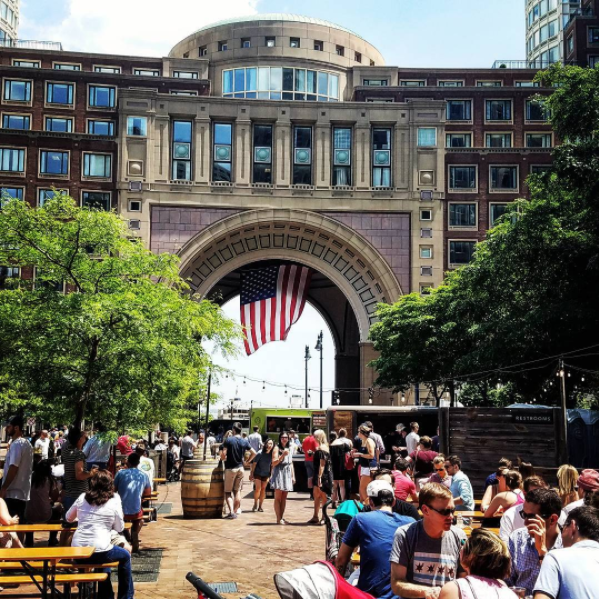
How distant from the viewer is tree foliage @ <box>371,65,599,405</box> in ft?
82.2

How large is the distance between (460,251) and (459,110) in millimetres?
13180

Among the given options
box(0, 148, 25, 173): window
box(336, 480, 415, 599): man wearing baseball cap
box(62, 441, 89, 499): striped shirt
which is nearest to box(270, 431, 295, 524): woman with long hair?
box(62, 441, 89, 499): striped shirt

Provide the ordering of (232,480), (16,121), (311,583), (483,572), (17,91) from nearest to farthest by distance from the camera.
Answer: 1. (311,583)
2. (483,572)
3. (232,480)
4. (17,91)
5. (16,121)

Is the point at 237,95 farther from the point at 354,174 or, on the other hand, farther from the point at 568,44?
the point at 568,44

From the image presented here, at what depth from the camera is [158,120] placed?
159ft

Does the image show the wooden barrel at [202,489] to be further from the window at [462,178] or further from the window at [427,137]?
the window at [462,178]

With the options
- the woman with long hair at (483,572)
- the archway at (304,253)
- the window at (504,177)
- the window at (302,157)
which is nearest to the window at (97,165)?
the archway at (304,253)

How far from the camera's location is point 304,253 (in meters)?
49.7

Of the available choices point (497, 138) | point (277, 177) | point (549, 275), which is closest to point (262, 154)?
point (277, 177)

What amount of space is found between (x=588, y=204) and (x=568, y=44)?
52097mm

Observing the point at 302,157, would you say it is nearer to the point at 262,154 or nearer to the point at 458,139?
the point at 262,154

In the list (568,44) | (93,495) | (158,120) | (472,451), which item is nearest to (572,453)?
(472,451)

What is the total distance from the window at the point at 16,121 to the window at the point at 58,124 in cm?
108

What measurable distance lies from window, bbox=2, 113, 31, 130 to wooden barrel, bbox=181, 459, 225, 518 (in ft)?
129
